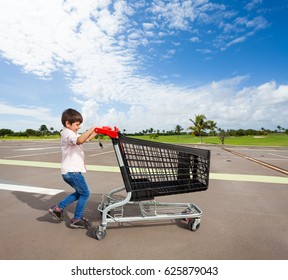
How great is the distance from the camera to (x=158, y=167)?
241 cm

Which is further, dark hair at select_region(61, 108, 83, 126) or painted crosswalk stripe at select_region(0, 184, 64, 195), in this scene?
painted crosswalk stripe at select_region(0, 184, 64, 195)

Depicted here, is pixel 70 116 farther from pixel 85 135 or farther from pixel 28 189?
pixel 28 189

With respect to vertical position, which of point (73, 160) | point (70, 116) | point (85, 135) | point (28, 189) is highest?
point (70, 116)

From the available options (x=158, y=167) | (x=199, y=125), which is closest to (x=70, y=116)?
(x=158, y=167)

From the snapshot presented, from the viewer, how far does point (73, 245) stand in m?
2.07

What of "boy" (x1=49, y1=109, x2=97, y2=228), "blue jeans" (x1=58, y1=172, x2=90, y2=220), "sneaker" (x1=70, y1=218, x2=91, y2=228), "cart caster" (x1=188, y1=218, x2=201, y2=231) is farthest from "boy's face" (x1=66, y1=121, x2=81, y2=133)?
"cart caster" (x1=188, y1=218, x2=201, y2=231)

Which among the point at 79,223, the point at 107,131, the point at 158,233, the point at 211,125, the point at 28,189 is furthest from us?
the point at 211,125

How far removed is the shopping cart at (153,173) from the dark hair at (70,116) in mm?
437

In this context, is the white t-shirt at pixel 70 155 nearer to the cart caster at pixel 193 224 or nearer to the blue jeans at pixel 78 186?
the blue jeans at pixel 78 186

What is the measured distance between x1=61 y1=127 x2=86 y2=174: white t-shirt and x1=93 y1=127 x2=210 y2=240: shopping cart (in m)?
0.45

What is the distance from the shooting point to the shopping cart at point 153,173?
2.21 m

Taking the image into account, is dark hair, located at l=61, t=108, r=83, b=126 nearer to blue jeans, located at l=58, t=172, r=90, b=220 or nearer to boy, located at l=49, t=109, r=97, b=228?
boy, located at l=49, t=109, r=97, b=228

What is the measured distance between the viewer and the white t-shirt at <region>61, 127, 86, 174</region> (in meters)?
2.30

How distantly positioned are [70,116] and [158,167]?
4.29 feet
